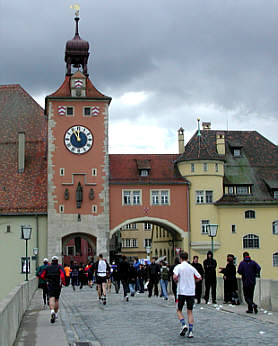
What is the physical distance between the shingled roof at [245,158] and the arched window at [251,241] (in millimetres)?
3048

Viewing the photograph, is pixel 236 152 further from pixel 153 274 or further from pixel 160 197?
pixel 153 274

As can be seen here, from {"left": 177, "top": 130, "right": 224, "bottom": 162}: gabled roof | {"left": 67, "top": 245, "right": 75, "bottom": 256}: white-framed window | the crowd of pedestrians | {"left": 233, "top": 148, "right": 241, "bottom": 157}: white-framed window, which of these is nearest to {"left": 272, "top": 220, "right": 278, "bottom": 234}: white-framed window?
{"left": 177, "top": 130, "right": 224, "bottom": 162}: gabled roof

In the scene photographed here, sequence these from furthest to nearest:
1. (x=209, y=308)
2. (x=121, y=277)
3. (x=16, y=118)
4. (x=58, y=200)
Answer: (x=16, y=118) → (x=58, y=200) → (x=121, y=277) → (x=209, y=308)

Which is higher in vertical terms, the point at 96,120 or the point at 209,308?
the point at 96,120

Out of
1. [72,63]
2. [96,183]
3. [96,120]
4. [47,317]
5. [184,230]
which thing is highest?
[72,63]

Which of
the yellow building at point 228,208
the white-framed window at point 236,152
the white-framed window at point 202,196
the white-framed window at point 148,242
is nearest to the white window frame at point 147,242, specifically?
the white-framed window at point 148,242

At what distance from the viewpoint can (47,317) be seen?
19312 millimetres

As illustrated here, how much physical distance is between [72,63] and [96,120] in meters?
7.60

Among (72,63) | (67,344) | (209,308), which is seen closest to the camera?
(67,344)

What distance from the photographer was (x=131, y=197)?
183 ft

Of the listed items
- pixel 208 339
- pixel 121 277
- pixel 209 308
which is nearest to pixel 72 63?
pixel 121 277

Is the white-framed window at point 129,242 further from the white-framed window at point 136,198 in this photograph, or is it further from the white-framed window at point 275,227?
the white-framed window at point 275,227

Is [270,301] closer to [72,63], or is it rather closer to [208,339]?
[208,339]

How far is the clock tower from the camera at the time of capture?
54.0 m
